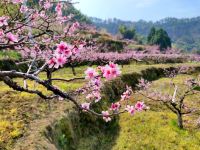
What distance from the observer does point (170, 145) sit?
2166 cm

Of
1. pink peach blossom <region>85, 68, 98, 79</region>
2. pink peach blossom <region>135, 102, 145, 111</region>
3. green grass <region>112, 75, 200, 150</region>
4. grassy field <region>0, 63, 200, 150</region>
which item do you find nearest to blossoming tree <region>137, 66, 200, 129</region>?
green grass <region>112, 75, 200, 150</region>

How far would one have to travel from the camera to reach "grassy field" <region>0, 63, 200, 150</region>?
676 inches

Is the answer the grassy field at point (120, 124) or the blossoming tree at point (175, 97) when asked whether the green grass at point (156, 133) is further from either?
the blossoming tree at point (175, 97)

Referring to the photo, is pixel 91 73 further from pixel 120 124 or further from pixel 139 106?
pixel 120 124

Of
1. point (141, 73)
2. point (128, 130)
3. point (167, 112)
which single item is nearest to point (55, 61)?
point (128, 130)

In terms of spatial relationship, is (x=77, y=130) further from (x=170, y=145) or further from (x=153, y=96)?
(x=153, y=96)

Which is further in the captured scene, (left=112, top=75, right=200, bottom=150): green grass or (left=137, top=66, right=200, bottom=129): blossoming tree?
(left=137, top=66, right=200, bottom=129): blossoming tree

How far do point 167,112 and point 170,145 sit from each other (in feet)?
22.4

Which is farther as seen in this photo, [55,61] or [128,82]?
[128,82]

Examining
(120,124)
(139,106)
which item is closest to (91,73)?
(139,106)

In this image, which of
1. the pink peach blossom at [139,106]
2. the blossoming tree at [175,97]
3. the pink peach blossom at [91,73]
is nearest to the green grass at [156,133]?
the blossoming tree at [175,97]

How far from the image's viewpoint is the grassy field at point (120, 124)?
56.3 ft

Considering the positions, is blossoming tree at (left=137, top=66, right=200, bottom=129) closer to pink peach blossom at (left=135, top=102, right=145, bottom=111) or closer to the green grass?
the green grass

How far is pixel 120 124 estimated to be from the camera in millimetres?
25312
